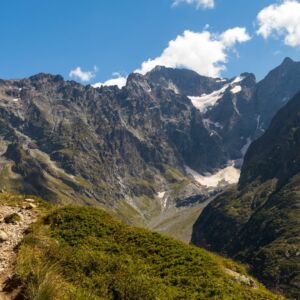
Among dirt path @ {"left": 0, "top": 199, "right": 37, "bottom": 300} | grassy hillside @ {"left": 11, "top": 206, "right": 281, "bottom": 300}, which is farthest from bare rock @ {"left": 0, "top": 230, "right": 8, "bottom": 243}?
grassy hillside @ {"left": 11, "top": 206, "right": 281, "bottom": 300}

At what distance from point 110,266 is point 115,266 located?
0.20m

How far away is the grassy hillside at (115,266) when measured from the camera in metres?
16.3

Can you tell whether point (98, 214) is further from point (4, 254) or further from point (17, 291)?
point (17, 291)

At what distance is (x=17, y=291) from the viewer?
15711mm

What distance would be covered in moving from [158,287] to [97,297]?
238cm

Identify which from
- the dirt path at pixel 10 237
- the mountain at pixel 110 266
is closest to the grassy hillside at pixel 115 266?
the mountain at pixel 110 266

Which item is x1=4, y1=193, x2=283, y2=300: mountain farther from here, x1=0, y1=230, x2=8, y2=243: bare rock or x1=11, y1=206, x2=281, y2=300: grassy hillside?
x1=0, y1=230, x2=8, y2=243: bare rock

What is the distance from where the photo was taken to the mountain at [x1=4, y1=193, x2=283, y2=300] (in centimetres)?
1605

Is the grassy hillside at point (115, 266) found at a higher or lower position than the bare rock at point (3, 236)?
lower

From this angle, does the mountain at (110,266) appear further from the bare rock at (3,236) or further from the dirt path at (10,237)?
the bare rock at (3,236)

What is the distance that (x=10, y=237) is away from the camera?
2064 cm

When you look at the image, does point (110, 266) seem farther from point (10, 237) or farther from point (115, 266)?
point (10, 237)

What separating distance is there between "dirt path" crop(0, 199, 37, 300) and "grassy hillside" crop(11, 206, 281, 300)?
51 cm

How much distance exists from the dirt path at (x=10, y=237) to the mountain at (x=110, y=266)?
0.11 meters
